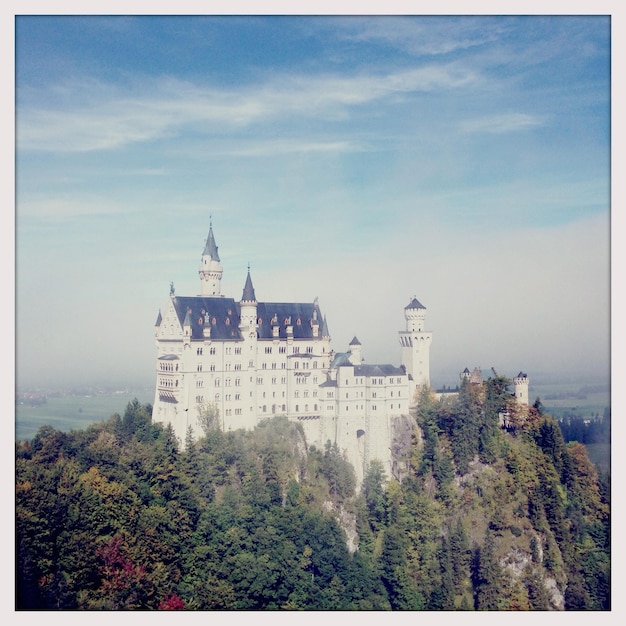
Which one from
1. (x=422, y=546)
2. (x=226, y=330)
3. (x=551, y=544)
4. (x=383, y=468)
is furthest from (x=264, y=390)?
(x=551, y=544)

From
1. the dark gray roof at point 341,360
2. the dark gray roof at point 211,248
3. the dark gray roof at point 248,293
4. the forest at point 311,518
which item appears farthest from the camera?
the dark gray roof at point 341,360

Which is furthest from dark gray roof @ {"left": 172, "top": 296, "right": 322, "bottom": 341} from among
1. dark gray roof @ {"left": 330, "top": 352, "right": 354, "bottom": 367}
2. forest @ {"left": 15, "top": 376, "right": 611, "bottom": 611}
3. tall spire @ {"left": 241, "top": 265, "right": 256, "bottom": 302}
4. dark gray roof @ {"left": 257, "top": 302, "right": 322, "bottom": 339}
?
forest @ {"left": 15, "top": 376, "right": 611, "bottom": 611}

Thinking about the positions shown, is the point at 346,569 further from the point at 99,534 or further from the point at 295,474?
the point at 99,534

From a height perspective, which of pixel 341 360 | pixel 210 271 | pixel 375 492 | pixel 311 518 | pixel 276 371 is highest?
pixel 210 271

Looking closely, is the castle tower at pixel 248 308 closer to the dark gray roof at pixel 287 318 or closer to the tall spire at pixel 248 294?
the tall spire at pixel 248 294

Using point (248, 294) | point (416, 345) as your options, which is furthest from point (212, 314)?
point (416, 345)

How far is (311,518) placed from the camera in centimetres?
2930

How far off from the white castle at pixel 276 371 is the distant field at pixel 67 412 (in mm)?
1831

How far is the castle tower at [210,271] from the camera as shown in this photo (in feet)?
101

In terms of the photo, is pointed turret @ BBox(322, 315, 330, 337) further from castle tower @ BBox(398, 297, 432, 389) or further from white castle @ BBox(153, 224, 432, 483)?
castle tower @ BBox(398, 297, 432, 389)

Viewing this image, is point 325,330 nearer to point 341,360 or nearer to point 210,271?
point 341,360

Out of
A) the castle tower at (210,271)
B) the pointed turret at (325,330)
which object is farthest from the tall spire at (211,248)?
the pointed turret at (325,330)

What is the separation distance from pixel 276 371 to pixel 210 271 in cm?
405

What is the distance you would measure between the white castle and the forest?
66 centimetres
